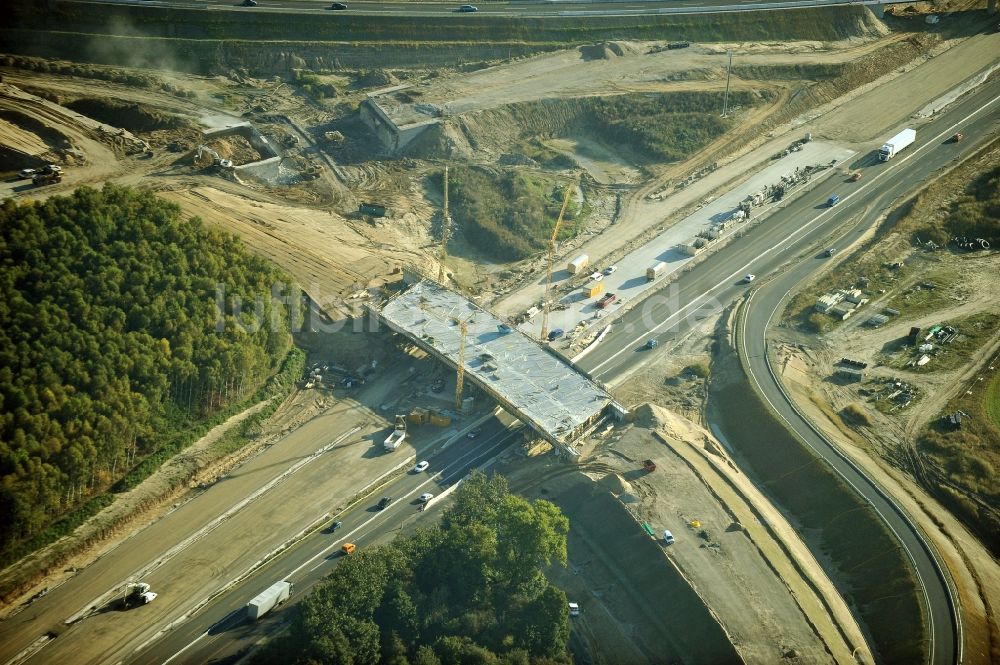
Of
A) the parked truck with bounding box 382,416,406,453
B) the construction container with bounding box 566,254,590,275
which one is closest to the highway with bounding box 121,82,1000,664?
the parked truck with bounding box 382,416,406,453

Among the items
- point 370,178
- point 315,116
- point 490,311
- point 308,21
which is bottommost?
point 490,311

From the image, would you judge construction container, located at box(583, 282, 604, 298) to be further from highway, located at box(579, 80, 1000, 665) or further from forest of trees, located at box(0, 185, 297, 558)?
forest of trees, located at box(0, 185, 297, 558)

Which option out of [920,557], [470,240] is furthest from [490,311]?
[920,557]

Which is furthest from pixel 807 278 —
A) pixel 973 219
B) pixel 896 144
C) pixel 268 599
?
pixel 268 599

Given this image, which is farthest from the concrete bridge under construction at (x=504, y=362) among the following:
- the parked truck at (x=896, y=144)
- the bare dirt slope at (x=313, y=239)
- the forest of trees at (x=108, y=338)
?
the parked truck at (x=896, y=144)

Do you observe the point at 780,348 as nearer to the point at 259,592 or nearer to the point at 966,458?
the point at 966,458

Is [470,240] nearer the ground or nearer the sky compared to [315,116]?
nearer the ground
